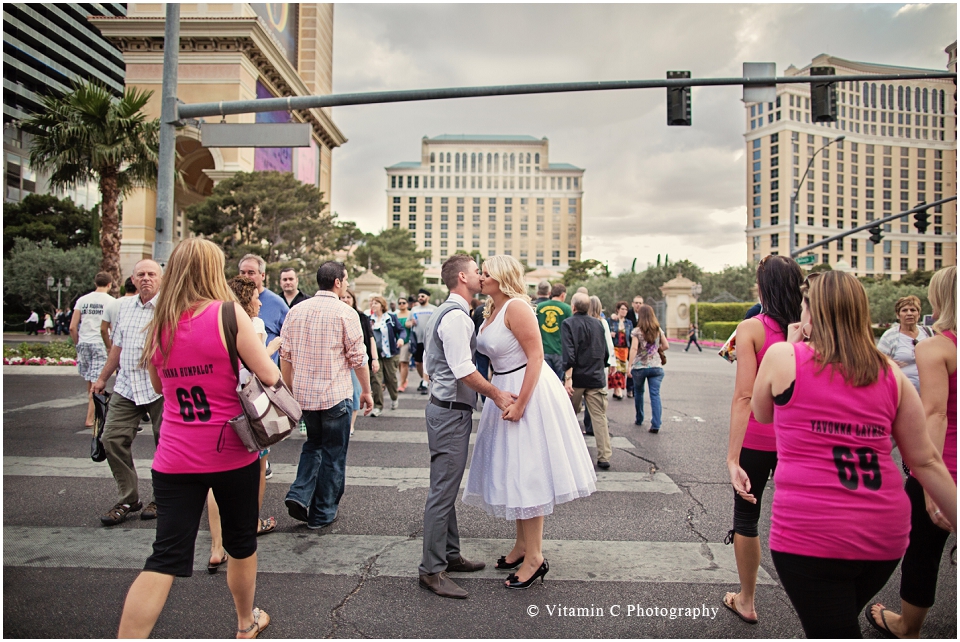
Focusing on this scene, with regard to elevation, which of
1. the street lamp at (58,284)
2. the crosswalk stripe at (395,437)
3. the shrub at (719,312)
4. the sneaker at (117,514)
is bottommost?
the sneaker at (117,514)

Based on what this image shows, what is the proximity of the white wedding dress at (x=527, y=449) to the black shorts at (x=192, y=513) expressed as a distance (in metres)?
1.37

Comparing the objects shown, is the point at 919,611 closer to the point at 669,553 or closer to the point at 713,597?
the point at 713,597

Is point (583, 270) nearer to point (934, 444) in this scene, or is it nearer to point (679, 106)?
point (679, 106)

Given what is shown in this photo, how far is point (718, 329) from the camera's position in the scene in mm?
35906

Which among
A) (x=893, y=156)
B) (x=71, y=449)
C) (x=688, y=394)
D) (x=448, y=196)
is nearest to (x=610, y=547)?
(x=71, y=449)

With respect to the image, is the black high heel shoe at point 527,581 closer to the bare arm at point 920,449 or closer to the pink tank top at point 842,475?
the pink tank top at point 842,475

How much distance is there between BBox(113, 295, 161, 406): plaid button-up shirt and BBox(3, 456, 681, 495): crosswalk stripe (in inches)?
61.3

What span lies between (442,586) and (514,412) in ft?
3.49

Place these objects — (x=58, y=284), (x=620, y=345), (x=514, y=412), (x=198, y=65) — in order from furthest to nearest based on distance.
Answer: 1. (x=58, y=284)
2. (x=198, y=65)
3. (x=620, y=345)
4. (x=514, y=412)

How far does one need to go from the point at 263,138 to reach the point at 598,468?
6918 millimetres

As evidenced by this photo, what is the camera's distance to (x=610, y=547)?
4109mm

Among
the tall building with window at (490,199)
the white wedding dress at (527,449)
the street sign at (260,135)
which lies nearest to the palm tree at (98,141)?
the street sign at (260,135)

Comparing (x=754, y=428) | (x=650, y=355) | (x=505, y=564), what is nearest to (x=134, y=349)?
(x=505, y=564)

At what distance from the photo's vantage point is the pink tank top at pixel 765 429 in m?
3.11
